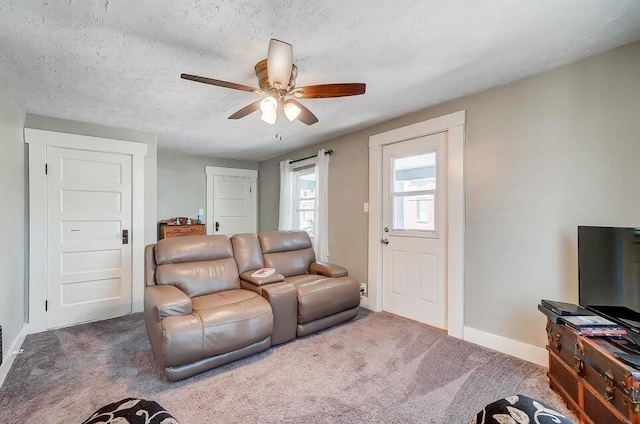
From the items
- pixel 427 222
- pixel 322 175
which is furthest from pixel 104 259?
pixel 427 222

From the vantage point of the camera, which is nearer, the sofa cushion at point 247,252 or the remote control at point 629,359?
the remote control at point 629,359

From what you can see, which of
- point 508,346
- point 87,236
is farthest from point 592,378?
point 87,236

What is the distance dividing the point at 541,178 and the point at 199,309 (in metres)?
2.84

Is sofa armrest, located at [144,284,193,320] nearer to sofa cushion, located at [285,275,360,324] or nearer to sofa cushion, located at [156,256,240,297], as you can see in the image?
sofa cushion, located at [156,256,240,297]

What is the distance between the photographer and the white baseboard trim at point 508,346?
223 cm

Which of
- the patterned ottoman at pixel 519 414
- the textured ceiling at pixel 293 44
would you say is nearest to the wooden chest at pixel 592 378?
the patterned ottoman at pixel 519 414

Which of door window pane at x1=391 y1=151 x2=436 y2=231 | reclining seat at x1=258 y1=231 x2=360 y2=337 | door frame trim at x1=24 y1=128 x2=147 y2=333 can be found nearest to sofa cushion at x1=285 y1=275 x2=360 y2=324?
reclining seat at x1=258 y1=231 x2=360 y2=337

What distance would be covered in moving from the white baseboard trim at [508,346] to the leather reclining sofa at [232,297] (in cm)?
112

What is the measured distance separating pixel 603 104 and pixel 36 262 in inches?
202

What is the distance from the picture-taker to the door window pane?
10.1ft

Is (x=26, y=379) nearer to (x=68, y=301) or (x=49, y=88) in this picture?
(x=68, y=301)

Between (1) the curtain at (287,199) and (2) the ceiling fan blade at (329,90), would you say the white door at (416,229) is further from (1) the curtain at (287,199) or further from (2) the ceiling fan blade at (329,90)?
(1) the curtain at (287,199)

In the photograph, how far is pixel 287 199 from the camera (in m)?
4.82

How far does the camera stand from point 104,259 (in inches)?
133
